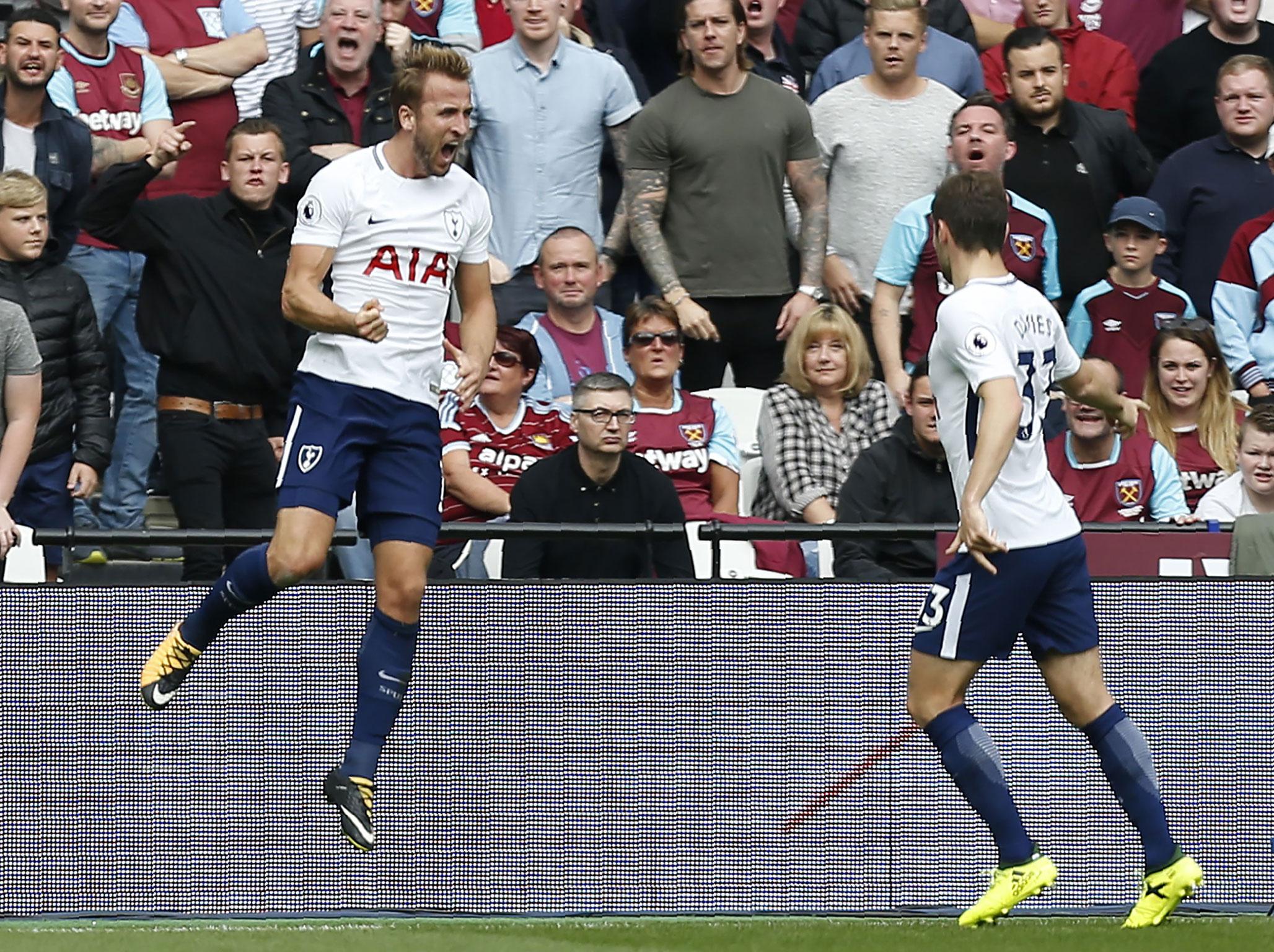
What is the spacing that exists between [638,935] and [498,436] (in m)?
2.83

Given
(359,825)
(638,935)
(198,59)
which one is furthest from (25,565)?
(198,59)

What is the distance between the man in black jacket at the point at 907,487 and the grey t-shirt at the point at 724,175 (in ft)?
5.82

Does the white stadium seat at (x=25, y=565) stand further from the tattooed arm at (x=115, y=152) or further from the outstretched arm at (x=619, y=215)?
the outstretched arm at (x=619, y=215)

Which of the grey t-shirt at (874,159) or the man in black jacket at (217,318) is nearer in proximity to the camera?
the man in black jacket at (217,318)

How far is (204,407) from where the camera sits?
30.0 feet

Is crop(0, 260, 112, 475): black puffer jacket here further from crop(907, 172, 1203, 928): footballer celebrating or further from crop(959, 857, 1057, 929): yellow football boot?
crop(959, 857, 1057, 929): yellow football boot

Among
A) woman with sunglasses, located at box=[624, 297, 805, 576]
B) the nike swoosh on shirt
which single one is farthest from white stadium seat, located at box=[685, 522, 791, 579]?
the nike swoosh on shirt

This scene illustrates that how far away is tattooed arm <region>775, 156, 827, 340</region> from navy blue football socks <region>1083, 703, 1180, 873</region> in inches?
155

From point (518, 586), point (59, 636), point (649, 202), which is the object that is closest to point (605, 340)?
point (649, 202)

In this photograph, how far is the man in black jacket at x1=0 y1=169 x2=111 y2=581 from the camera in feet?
29.2

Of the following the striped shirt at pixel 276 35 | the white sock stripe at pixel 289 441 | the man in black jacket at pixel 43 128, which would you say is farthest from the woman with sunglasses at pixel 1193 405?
the man in black jacket at pixel 43 128

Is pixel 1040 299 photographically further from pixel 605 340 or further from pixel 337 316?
pixel 605 340

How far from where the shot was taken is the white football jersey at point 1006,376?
6.29m

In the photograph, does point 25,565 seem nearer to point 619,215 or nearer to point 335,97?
point 335,97
